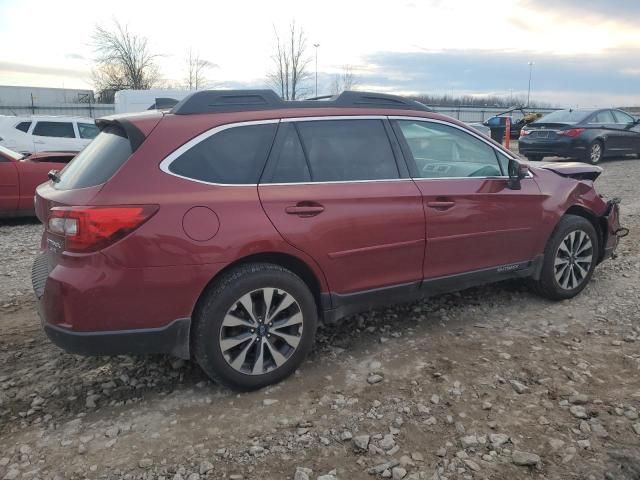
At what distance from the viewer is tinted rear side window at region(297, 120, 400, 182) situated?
3424mm

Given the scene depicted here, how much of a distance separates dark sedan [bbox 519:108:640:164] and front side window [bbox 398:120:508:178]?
1050cm

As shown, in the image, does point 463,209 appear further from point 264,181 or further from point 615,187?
point 615,187

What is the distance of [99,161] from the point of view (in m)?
3.11

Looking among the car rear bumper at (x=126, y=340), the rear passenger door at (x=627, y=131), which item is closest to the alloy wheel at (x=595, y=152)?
the rear passenger door at (x=627, y=131)

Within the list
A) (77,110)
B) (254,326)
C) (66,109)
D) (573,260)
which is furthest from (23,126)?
(66,109)

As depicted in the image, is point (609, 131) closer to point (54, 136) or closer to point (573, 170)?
point (573, 170)

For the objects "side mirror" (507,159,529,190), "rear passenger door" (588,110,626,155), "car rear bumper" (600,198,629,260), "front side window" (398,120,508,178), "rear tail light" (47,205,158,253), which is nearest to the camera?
"rear tail light" (47,205,158,253)

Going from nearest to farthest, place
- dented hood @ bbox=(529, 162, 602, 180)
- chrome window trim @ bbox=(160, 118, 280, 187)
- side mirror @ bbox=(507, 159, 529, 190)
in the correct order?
chrome window trim @ bbox=(160, 118, 280, 187) < side mirror @ bbox=(507, 159, 529, 190) < dented hood @ bbox=(529, 162, 602, 180)

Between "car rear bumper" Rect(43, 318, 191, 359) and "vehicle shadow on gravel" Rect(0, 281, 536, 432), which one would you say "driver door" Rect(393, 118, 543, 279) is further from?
"car rear bumper" Rect(43, 318, 191, 359)

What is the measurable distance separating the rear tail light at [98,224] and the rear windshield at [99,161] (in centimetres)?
23

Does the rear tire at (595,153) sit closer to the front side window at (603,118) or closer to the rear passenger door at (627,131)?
the front side window at (603,118)

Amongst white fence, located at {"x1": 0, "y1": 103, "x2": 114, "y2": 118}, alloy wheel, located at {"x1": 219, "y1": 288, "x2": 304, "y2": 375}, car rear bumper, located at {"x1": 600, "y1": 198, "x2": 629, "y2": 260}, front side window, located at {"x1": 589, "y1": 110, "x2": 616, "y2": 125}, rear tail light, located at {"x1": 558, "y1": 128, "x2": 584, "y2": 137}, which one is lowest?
alloy wheel, located at {"x1": 219, "y1": 288, "x2": 304, "y2": 375}

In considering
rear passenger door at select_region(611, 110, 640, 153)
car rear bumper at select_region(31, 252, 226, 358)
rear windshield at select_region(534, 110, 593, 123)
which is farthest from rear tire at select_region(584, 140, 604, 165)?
car rear bumper at select_region(31, 252, 226, 358)

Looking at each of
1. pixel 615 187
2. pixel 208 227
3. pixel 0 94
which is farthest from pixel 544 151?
pixel 0 94
